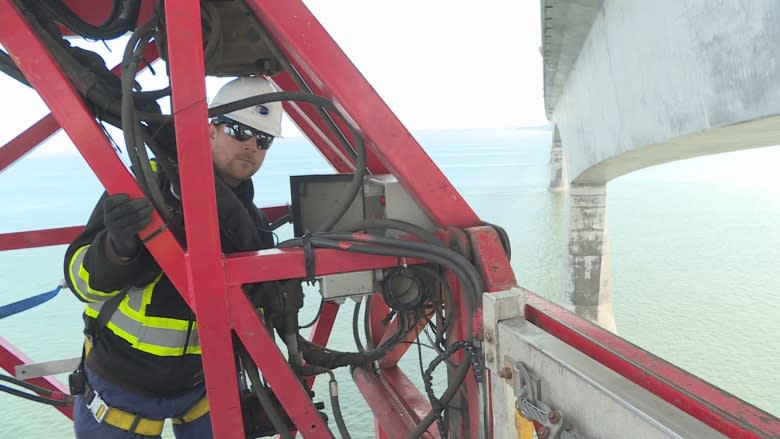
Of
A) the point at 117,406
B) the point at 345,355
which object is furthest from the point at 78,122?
the point at 345,355

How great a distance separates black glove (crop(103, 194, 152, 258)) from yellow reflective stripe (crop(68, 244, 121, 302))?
0.17m

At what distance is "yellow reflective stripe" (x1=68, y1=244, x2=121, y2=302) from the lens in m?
1.42

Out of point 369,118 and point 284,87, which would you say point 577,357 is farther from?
point 284,87

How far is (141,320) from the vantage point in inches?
60.3

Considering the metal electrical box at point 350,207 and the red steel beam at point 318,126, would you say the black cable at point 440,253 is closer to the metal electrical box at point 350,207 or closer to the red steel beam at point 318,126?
the metal electrical box at point 350,207

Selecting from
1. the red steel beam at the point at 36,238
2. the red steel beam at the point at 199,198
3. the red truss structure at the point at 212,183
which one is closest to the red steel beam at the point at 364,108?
the red truss structure at the point at 212,183

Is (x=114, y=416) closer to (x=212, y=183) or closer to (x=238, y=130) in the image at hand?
(x=212, y=183)

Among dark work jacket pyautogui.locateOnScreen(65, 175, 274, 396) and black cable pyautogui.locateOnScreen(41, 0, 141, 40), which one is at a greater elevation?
black cable pyautogui.locateOnScreen(41, 0, 141, 40)

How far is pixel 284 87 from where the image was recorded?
2234mm

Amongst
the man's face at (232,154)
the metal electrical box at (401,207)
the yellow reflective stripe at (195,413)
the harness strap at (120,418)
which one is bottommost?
the yellow reflective stripe at (195,413)

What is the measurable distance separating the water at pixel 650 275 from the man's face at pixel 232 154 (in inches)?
160

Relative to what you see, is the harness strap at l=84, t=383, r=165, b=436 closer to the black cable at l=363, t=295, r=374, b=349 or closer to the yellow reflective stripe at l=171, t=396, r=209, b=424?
the yellow reflective stripe at l=171, t=396, r=209, b=424

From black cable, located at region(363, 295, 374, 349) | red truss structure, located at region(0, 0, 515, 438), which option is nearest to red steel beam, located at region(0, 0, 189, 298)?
red truss structure, located at region(0, 0, 515, 438)

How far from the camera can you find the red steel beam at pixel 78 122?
4.27 feet
